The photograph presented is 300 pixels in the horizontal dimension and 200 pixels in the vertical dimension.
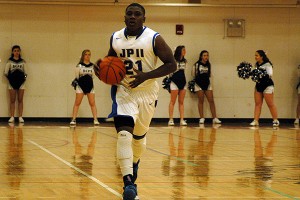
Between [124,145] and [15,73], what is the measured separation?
14.5m

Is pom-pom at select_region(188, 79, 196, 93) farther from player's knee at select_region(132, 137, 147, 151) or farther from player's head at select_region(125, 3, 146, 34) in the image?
player's head at select_region(125, 3, 146, 34)

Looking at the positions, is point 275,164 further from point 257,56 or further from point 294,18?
point 294,18

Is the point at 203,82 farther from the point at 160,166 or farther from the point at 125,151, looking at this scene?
the point at 125,151

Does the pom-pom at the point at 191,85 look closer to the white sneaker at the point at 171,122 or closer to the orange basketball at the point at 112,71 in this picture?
the white sneaker at the point at 171,122

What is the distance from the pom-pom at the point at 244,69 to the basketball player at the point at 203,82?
1049mm

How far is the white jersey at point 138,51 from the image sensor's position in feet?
23.0

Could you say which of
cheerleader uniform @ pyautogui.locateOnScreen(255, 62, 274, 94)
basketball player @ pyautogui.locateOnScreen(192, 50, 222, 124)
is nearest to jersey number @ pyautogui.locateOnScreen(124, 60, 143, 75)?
cheerleader uniform @ pyautogui.locateOnScreen(255, 62, 274, 94)

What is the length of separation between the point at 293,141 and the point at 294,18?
8315 millimetres

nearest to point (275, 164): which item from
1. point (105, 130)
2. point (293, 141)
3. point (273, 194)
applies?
point (273, 194)

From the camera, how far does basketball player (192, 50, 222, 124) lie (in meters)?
21.3

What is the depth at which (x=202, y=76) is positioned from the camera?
21.3m

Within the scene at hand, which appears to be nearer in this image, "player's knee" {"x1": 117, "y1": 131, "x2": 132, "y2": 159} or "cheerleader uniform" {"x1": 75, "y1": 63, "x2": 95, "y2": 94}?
"player's knee" {"x1": 117, "y1": 131, "x2": 132, "y2": 159}

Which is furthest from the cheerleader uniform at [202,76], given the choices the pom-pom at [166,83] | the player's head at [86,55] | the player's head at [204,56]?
the player's head at [86,55]

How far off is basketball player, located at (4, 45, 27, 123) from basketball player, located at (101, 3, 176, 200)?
1379 centimetres
